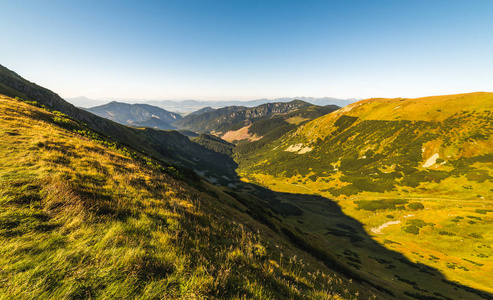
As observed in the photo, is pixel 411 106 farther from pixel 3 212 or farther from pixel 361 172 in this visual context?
pixel 3 212

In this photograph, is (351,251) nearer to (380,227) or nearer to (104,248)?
(380,227)

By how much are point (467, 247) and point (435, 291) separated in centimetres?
4626

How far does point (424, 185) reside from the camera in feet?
360

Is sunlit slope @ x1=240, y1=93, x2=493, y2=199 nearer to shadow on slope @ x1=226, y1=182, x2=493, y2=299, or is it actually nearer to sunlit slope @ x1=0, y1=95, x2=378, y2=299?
shadow on slope @ x1=226, y1=182, x2=493, y2=299

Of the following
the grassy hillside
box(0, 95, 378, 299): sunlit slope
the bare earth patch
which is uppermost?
box(0, 95, 378, 299): sunlit slope

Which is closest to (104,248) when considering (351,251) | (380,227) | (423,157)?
(351,251)

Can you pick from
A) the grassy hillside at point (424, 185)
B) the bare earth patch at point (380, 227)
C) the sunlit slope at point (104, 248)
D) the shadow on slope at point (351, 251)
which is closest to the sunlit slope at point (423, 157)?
the grassy hillside at point (424, 185)

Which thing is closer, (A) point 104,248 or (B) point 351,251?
(A) point 104,248

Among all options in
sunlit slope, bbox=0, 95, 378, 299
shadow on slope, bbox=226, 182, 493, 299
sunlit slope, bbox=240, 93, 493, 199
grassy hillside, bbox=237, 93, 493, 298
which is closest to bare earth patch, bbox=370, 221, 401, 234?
grassy hillside, bbox=237, 93, 493, 298

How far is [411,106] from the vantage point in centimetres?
19800

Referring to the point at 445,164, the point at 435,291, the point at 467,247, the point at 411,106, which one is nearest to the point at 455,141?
the point at 445,164

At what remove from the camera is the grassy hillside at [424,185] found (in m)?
62.8

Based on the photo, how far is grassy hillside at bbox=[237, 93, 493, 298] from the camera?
62.8 metres

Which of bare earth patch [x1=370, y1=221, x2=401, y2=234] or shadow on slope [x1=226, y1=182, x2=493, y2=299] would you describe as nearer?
shadow on slope [x1=226, y1=182, x2=493, y2=299]
